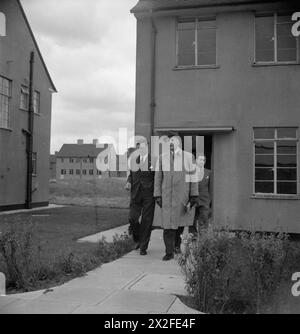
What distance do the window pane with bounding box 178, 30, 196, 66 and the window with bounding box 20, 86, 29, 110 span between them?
35.8 ft

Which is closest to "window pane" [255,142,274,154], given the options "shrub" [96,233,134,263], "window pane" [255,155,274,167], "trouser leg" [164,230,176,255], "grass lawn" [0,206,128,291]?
"window pane" [255,155,274,167]

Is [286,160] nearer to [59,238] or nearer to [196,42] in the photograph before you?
[196,42]

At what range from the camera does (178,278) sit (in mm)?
6188

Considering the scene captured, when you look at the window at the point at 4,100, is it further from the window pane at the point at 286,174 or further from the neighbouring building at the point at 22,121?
the window pane at the point at 286,174

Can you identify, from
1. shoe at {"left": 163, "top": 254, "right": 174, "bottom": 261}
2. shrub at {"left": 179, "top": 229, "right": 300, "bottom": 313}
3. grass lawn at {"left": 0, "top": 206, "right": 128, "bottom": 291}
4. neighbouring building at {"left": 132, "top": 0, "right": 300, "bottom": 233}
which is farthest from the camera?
neighbouring building at {"left": 132, "top": 0, "right": 300, "bottom": 233}

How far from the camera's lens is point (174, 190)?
7.73 metres

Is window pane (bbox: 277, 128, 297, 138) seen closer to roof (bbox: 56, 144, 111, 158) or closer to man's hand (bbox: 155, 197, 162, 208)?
man's hand (bbox: 155, 197, 162, 208)

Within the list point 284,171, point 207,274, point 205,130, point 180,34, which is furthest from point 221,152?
point 207,274

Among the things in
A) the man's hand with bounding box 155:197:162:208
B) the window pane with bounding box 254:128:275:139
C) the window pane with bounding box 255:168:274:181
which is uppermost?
the window pane with bounding box 254:128:275:139

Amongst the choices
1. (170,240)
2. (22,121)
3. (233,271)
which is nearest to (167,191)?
(170,240)

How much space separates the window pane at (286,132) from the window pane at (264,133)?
0.48ft

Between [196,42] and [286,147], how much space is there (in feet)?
11.9

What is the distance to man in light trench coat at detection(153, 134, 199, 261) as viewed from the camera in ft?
25.0

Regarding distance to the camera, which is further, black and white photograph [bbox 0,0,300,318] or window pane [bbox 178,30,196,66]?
window pane [bbox 178,30,196,66]
